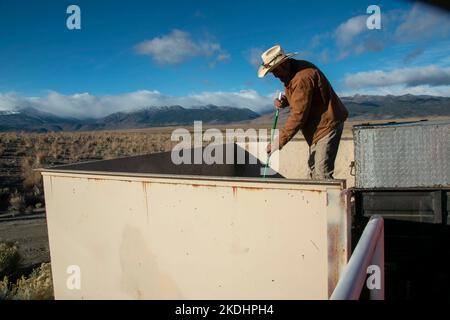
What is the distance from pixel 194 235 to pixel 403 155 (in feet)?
7.09

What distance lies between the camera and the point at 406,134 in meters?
4.10

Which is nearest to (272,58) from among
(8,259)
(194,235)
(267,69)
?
(267,69)

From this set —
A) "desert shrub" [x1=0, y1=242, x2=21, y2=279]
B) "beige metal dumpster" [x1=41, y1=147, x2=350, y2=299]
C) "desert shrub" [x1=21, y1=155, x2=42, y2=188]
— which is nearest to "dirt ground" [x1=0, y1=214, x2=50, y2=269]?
"desert shrub" [x1=0, y1=242, x2=21, y2=279]

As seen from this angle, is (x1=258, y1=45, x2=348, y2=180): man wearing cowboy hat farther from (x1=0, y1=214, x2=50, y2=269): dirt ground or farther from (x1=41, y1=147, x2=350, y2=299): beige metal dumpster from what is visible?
(x1=0, y1=214, x2=50, y2=269): dirt ground

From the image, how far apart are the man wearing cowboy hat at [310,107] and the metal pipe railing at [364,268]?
221 centimetres

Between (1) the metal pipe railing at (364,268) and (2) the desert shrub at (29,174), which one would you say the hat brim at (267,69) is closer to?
(1) the metal pipe railing at (364,268)

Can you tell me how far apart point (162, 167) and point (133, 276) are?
2938 mm

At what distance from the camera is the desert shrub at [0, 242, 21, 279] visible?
8.31 m

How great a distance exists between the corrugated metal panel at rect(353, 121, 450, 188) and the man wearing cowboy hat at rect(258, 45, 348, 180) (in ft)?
1.07

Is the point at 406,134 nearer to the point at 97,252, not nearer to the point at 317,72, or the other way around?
the point at 317,72

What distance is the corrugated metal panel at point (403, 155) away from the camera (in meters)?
3.94

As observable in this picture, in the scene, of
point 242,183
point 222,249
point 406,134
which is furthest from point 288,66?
point 222,249
